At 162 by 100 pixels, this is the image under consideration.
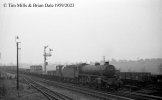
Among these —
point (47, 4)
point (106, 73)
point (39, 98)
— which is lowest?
point (39, 98)

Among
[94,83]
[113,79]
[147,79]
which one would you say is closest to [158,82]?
[147,79]

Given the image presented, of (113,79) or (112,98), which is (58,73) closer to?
(113,79)

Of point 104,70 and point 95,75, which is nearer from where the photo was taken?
point 104,70

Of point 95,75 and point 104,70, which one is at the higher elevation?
point 104,70

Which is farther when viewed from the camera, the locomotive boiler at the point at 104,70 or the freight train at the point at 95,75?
the locomotive boiler at the point at 104,70

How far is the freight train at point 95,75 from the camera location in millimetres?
27688

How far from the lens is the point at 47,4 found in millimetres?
16656

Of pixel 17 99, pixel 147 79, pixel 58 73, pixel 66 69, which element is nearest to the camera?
pixel 17 99

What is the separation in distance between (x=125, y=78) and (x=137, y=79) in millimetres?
2721

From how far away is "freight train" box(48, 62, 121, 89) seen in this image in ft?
90.8

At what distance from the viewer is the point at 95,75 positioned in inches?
1209

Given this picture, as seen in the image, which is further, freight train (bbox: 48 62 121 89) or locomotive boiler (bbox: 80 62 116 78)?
locomotive boiler (bbox: 80 62 116 78)

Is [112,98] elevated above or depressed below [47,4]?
below

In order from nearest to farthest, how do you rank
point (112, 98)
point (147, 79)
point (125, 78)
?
point (112, 98)
point (147, 79)
point (125, 78)
